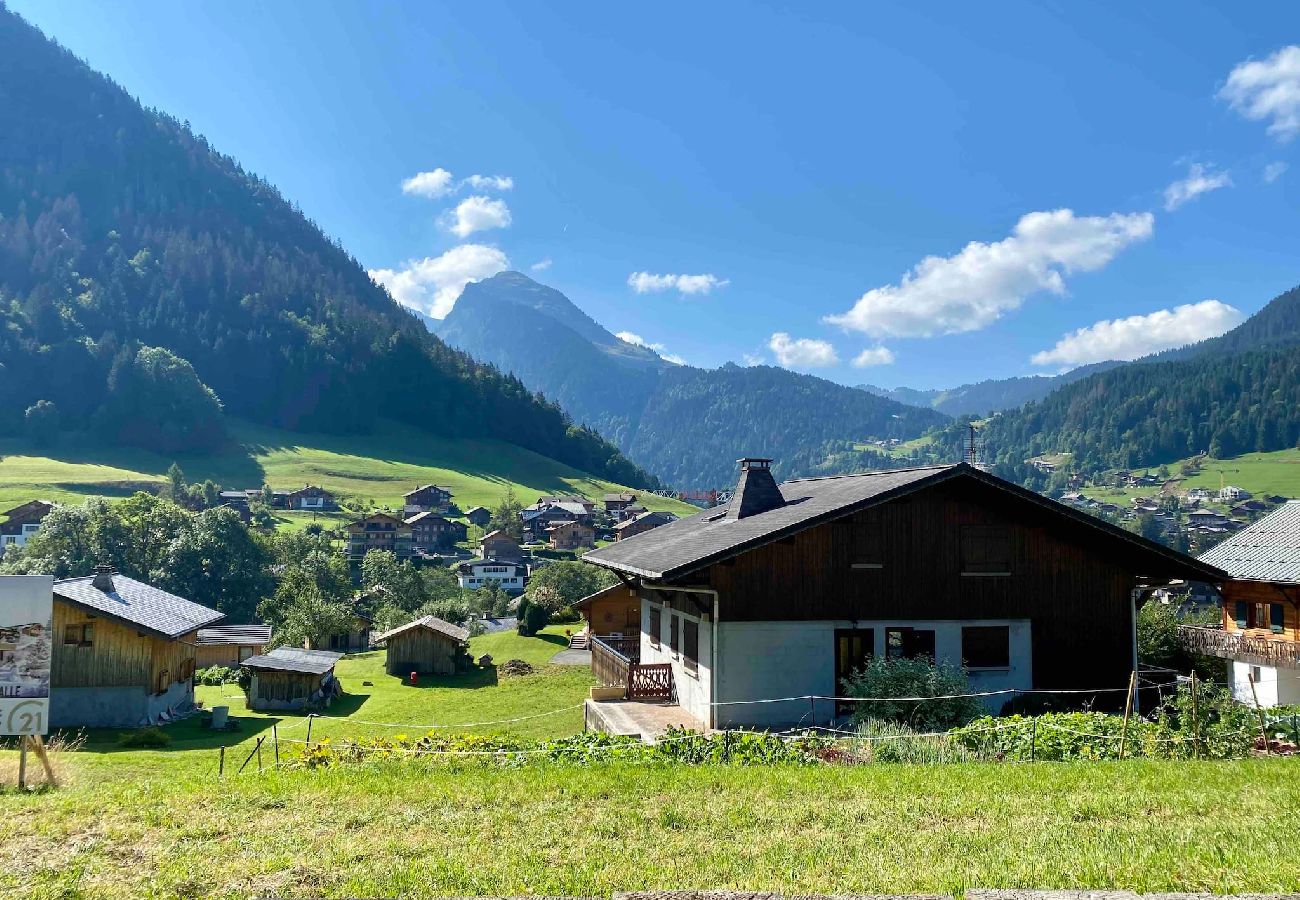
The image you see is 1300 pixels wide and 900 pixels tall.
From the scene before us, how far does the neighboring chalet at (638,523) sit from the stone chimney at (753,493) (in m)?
111

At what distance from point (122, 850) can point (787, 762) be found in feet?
26.0

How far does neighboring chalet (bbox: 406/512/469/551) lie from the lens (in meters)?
130

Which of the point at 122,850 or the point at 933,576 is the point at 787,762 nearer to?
the point at 122,850

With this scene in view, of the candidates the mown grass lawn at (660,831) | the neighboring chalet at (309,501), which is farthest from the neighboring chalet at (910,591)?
the neighboring chalet at (309,501)

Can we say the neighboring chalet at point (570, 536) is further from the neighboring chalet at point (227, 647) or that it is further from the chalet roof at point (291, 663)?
the chalet roof at point (291, 663)

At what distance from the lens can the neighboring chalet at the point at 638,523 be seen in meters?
141

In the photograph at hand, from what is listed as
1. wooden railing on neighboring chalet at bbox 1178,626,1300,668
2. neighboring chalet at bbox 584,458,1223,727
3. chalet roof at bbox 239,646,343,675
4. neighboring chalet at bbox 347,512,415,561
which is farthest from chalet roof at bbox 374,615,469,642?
neighboring chalet at bbox 347,512,415,561

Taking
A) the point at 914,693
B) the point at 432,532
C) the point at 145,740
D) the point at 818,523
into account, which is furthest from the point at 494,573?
the point at 914,693

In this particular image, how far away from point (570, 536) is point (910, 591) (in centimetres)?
11970

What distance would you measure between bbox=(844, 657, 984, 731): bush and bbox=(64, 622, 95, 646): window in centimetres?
2653

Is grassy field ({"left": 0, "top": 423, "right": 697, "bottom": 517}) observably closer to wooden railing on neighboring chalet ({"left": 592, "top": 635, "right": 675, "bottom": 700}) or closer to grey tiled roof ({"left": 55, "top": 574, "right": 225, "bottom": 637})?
grey tiled roof ({"left": 55, "top": 574, "right": 225, "bottom": 637})

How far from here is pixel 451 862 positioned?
776 centimetres

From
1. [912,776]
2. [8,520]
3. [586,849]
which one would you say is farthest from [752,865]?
[8,520]

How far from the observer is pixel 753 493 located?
2569cm
